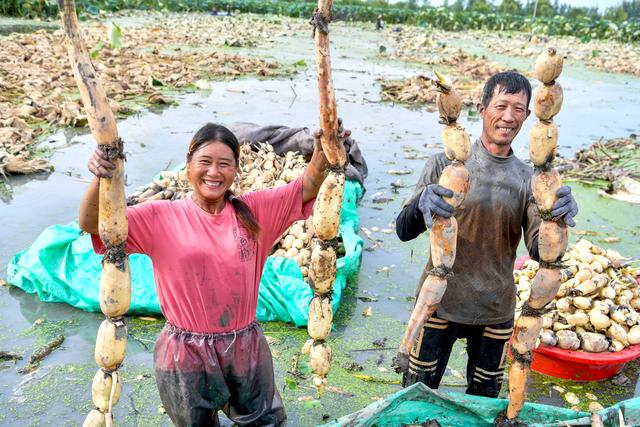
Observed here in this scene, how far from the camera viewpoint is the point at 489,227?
2.25 metres

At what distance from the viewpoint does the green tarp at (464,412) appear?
2369mm

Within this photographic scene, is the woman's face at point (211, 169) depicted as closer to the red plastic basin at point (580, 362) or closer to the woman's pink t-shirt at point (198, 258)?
the woman's pink t-shirt at point (198, 258)

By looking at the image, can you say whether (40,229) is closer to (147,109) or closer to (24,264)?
(24,264)

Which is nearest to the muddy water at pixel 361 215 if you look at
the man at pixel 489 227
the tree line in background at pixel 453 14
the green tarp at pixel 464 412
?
the green tarp at pixel 464 412

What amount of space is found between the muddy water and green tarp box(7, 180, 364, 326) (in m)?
0.10

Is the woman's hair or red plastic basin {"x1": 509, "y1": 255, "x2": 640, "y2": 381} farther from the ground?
the woman's hair

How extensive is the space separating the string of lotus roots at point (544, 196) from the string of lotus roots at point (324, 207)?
2.23ft

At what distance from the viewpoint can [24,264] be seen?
3.94m

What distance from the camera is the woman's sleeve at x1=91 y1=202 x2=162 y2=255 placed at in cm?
197

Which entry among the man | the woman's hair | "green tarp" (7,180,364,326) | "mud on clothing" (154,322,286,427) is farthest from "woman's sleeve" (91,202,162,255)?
"green tarp" (7,180,364,326)

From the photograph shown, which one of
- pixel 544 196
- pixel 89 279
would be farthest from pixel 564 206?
pixel 89 279

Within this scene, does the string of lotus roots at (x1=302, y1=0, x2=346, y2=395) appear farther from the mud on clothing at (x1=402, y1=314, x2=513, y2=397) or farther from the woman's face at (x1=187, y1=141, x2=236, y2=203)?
the mud on clothing at (x1=402, y1=314, x2=513, y2=397)

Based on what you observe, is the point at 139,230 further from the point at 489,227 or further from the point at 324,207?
the point at 489,227

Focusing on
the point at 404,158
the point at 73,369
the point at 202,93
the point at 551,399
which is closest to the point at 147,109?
the point at 202,93
